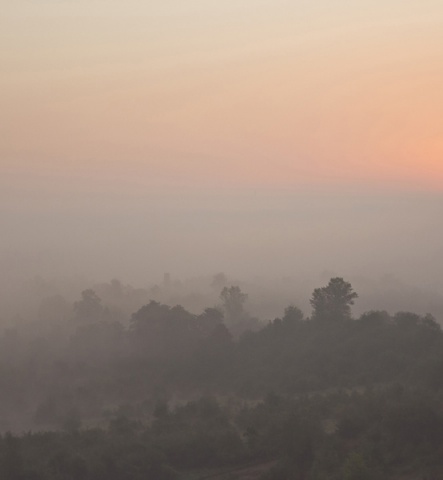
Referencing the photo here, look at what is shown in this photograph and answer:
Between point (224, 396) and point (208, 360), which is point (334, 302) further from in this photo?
point (224, 396)

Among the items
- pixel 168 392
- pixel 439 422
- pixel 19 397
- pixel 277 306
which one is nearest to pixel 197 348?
pixel 168 392

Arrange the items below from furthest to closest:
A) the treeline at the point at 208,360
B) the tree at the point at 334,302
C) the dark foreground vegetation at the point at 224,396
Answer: the tree at the point at 334,302 → the treeline at the point at 208,360 → the dark foreground vegetation at the point at 224,396

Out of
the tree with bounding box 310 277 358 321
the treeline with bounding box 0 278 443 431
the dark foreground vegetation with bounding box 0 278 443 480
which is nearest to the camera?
the dark foreground vegetation with bounding box 0 278 443 480

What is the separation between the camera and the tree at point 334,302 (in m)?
83.8

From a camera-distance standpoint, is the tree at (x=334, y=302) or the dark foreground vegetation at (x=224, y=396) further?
the tree at (x=334, y=302)

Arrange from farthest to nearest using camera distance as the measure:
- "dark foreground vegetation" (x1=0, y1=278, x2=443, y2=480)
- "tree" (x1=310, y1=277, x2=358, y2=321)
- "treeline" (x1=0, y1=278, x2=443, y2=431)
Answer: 1. "tree" (x1=310, y1=277, x2=358, y2=321)
2. "treeline" (x1=0, y1=278, x2=443, y2=431)
3. "dark foreground vegetation" (x1=0, y1=278, x2=443, y2=480)

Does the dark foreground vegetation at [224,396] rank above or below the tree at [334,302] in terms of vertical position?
below

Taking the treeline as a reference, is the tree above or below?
above

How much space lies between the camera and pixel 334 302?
85.3 metres

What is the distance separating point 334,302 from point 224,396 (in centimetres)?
2318

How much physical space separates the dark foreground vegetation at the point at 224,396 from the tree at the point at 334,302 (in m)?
0.17

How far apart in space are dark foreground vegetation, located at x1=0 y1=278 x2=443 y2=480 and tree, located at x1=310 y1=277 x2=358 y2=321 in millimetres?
167

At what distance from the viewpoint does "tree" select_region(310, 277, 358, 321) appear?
83812 millimetres

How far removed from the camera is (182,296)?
15712 cm
